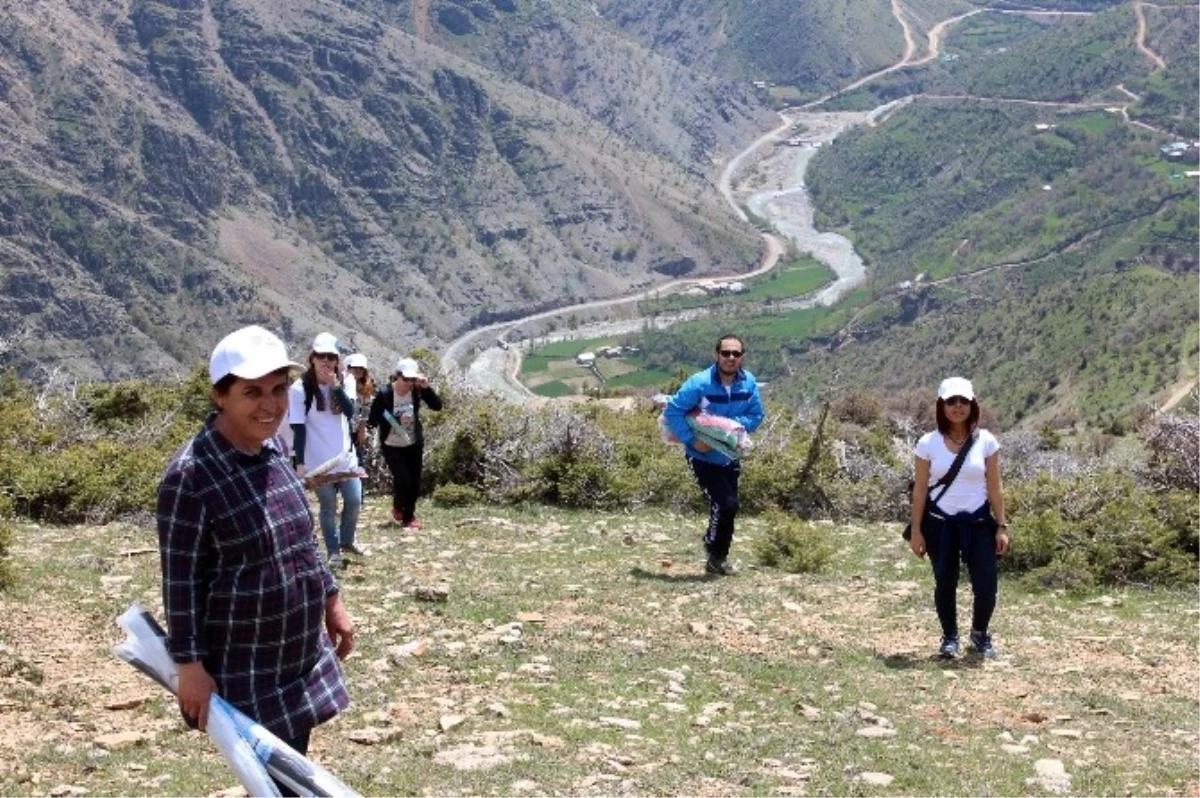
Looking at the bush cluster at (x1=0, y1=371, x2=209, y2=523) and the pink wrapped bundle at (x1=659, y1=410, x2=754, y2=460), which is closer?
the pink wrapped bundle at (x1=659, y1=410, x2=754, y2=460)

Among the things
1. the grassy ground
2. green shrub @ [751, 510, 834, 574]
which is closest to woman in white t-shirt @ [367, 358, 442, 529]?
the grassy ground

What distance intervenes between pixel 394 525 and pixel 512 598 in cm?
356

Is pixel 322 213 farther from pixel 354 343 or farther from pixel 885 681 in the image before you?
pixel 885 681

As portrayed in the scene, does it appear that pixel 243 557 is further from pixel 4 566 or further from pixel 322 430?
pixel 322 430

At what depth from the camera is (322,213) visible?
178875mm

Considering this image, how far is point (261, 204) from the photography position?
17625 cm

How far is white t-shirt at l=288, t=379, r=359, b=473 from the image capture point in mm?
9922

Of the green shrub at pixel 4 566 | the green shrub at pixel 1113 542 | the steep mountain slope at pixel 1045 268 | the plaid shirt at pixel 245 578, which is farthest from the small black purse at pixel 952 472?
the steep mountain slope at pixel 1045 268

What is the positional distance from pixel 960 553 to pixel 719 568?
8.98ft

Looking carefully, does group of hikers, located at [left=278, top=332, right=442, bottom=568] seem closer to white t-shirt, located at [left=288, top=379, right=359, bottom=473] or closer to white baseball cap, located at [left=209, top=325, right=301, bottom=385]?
white t-shirt, located at [left=288, top=379, right=359, bottom=473]

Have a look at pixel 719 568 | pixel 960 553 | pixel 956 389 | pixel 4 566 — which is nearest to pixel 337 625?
pixel 956 389

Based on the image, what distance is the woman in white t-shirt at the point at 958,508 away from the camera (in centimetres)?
821

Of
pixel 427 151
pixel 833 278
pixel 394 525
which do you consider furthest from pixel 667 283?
pixel 394 525

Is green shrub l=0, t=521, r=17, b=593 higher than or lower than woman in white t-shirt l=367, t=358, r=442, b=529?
lower
